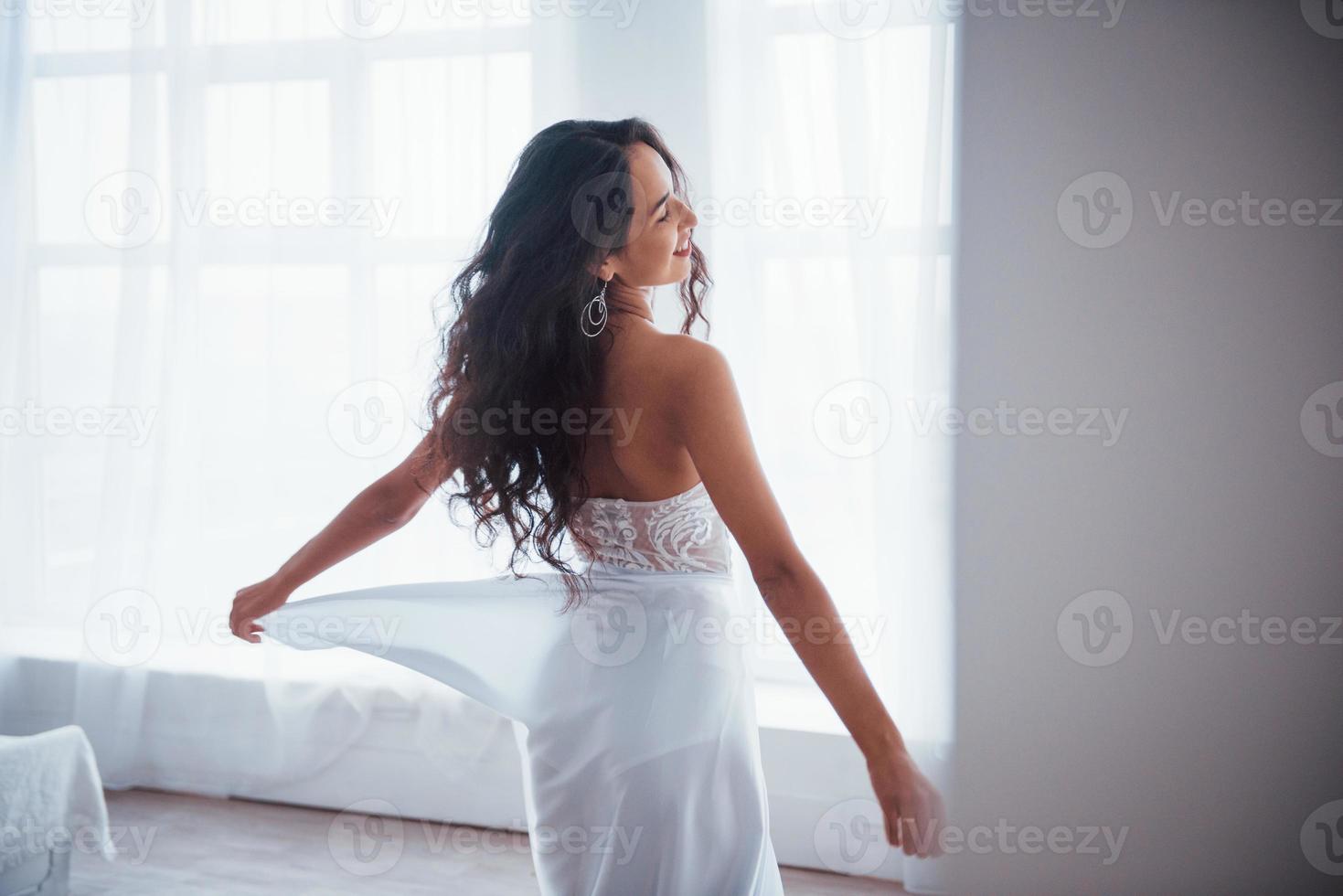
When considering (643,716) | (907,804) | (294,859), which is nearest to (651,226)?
(643,716)

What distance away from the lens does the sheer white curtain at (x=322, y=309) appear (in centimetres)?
246

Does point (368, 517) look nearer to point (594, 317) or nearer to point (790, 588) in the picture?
point (594, 317)

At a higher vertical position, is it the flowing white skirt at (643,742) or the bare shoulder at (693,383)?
the bare shoulder at (693,383)

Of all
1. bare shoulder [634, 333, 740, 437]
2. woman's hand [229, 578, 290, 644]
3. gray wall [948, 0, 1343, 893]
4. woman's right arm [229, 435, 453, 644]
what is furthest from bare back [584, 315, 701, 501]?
gray wall [948, 0, 1343, 893]

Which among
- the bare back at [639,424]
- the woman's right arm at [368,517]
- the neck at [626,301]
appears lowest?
the woman's right arm at [368,517]

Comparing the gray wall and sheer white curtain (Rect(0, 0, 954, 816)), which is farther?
sheer white curtain (Rect(0, 0, 954, 816))

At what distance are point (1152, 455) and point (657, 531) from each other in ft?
5.19

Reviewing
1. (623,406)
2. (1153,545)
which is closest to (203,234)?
(623,406)

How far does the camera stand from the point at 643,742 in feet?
4.14

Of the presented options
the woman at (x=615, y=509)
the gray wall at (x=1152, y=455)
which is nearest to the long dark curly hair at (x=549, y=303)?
the woman at (x=615, y=509)

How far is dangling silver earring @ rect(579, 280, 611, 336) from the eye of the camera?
1312 mm

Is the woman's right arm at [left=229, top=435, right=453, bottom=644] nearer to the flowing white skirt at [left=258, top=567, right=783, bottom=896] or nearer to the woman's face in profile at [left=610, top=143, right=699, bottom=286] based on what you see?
the flowing white skirt at [left=258, top=567, right=783, bottom=896]

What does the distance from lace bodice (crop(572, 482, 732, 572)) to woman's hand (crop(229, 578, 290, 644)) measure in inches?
22.5

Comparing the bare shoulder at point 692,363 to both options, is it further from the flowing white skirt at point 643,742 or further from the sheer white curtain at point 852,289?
the sheer white curtain at point 852,289
